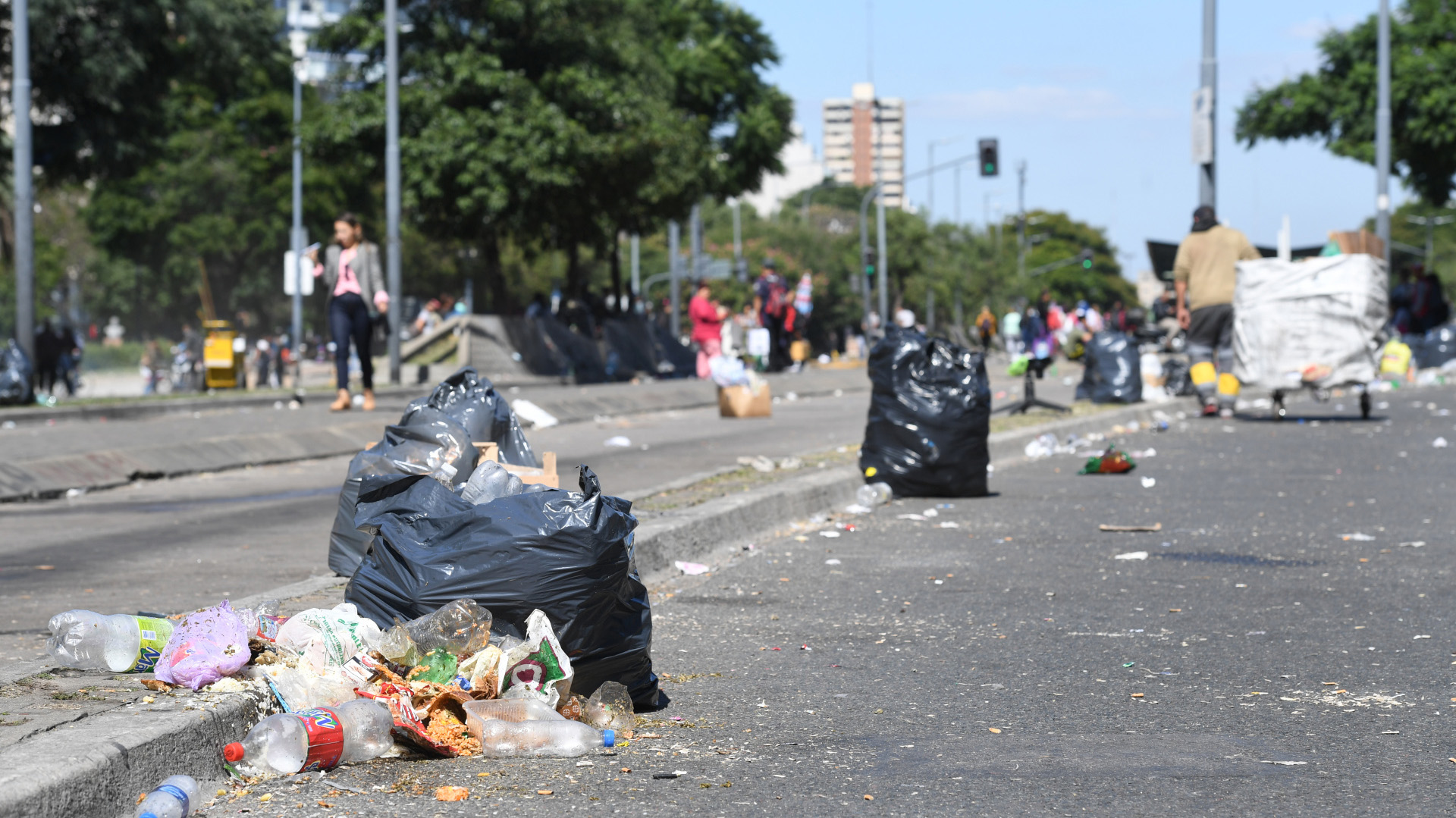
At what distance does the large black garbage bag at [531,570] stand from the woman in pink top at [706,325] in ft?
67.7

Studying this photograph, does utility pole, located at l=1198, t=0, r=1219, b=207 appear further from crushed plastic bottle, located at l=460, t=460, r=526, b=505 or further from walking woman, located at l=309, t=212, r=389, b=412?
crushed plastic bottle, located at l=460, t=460, r=526, b=505

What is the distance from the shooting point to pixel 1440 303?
28.5 m

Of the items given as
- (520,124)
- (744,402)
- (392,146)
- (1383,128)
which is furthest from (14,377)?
(1383,128)

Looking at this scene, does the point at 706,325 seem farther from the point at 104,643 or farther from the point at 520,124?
the point at 104,643

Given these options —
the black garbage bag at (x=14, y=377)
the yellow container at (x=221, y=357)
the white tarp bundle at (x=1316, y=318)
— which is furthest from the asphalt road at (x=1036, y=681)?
the yellow container at (x=221, y=357)

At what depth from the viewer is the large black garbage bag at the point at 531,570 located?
3965 mm

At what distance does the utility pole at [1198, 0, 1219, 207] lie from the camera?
61.4 ft

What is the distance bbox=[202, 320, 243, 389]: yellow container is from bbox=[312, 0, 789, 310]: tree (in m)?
4.44

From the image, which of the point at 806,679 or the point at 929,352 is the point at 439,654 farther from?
the point at 929,352

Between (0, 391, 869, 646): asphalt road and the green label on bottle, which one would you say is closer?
the green label on bottle

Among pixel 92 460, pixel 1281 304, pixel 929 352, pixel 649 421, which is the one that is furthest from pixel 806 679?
pixel 649 421

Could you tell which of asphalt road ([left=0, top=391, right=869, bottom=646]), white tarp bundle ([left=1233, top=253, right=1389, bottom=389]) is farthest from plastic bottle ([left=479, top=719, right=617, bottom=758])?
white tarp bundle ([left=1233, top=253, right=1389, bottom=389])

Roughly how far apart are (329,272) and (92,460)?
4.66m

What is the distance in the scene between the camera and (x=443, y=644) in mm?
3910
